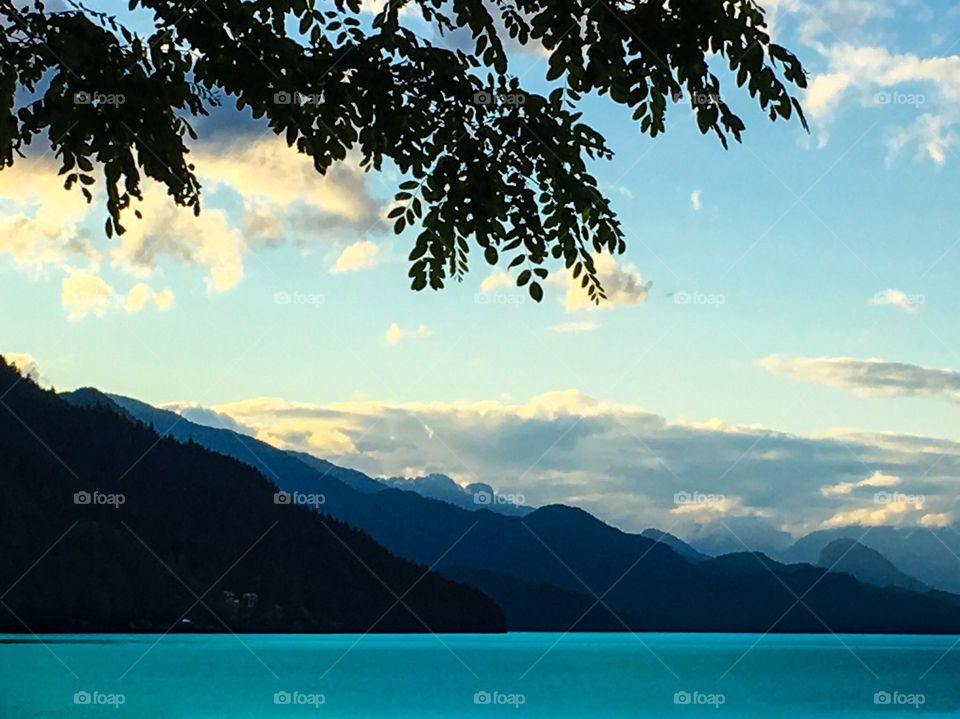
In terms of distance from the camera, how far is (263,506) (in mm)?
154000

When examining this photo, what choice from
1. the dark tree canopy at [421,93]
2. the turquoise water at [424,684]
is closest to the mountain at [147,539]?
the turquoise water at [424,684]

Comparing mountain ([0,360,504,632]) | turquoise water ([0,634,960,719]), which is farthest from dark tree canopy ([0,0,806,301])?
mountain ([0,360,504,632])

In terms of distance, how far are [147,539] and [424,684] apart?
4416 cm

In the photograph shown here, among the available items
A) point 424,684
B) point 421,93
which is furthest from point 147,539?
point 421,93

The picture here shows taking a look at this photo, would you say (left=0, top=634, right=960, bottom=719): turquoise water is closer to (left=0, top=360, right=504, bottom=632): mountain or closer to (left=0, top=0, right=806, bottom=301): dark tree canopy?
(left=0, top=360, right=504, bottom=632): mountain

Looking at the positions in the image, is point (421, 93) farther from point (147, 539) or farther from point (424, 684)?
point (147, 539)

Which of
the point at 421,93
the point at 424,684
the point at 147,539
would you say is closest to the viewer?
the point at 421,93

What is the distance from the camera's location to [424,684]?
11088cm

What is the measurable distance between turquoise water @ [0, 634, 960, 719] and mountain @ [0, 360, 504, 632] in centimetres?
552

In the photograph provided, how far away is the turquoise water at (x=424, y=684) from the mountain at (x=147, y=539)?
18.1 feet

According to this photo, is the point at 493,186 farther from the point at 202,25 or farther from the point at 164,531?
the point at 164,531

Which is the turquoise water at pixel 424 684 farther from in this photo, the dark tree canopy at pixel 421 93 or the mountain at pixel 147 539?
the dark tree canopy at pixel 421 93

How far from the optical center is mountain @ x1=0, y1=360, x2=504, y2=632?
436ft

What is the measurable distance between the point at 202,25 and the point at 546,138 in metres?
2.29
